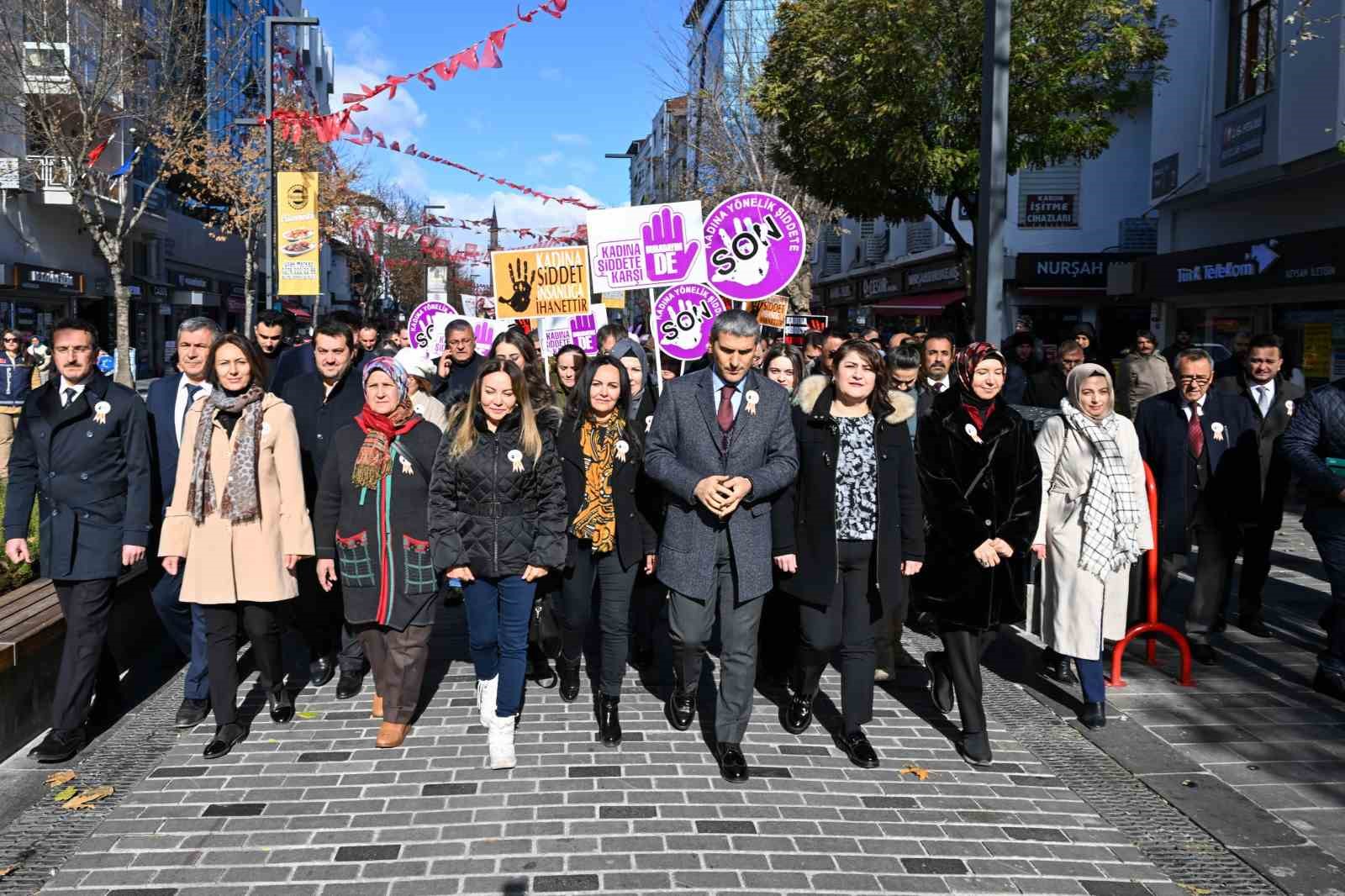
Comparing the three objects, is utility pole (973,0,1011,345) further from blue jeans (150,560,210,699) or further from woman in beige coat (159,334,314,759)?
blue jeans (150,560,210,699)

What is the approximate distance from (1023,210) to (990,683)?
23.8 m

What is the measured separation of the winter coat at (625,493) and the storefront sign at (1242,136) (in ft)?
46.2

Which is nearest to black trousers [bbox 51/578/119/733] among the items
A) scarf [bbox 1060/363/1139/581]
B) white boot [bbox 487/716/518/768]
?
white boot [bbox 487/716/518/768]

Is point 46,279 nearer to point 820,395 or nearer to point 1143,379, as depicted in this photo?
point 1143,379

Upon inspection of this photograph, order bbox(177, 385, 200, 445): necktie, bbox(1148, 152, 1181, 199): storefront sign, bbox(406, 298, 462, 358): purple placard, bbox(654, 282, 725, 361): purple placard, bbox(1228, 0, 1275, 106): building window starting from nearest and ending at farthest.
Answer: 1. bbox(177, 385, 200, 445): necktie
2. bbox(654, 282, 725, 361): purple placard
3. bbox(406, 298, 462, 358): purple placard
4. bbox(1228, 0, 1275, 106): building window
5. bbox(1148, 152, 1181, 199): storefront sign

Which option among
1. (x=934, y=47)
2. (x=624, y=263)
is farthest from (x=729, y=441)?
(x=934, y=47)

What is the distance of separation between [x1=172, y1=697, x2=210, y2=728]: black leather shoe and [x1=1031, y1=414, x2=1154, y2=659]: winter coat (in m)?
4.29

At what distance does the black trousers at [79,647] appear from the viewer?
5.30m

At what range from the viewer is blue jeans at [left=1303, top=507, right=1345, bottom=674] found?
616cm

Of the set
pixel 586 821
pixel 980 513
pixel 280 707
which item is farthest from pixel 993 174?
pixel 280 707

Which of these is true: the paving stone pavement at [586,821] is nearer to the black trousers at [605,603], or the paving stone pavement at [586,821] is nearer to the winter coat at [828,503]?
the black trousers at [605,603]

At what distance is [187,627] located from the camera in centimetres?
604

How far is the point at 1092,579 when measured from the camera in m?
5.77

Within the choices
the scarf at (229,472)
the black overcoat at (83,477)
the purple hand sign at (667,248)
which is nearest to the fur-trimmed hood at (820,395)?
the scarf at (229,472)
